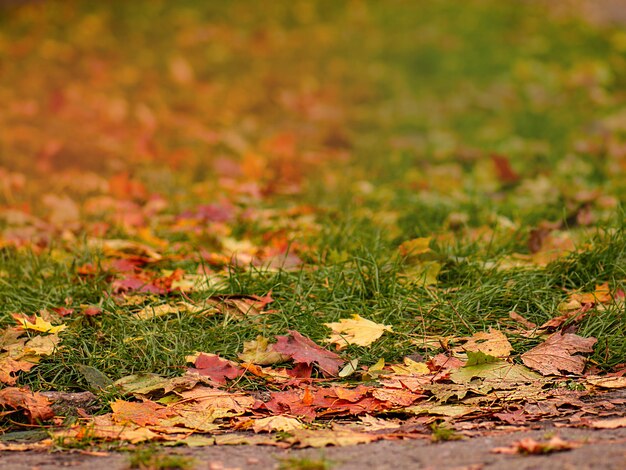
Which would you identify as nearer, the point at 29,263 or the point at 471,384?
the point at 471,384

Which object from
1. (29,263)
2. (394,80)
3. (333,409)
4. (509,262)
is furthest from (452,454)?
(394,80)

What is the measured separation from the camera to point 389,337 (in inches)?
121

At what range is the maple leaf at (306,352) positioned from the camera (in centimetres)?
289

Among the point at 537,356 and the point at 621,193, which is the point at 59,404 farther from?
the point at 621,193

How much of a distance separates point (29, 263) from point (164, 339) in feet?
3.25

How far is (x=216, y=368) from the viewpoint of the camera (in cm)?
287

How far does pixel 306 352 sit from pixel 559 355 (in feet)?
2.84

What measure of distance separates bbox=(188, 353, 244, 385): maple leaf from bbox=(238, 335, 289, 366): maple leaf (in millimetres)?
67

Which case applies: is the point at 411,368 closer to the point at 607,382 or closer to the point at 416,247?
the point at 607,382

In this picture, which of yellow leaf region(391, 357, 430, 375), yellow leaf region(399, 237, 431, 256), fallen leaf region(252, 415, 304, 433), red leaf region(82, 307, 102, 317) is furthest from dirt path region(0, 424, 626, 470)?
yellow leaf region(399, 237, 431, 256)

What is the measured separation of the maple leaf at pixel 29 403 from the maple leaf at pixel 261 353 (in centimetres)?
67

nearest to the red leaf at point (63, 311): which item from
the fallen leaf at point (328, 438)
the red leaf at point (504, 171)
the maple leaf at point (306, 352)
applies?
the maple leaf at point (306, 352)

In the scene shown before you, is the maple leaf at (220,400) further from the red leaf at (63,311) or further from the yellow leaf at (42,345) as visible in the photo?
the red leaf at (63,311)

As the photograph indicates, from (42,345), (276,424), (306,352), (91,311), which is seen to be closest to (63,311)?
(91,311)
